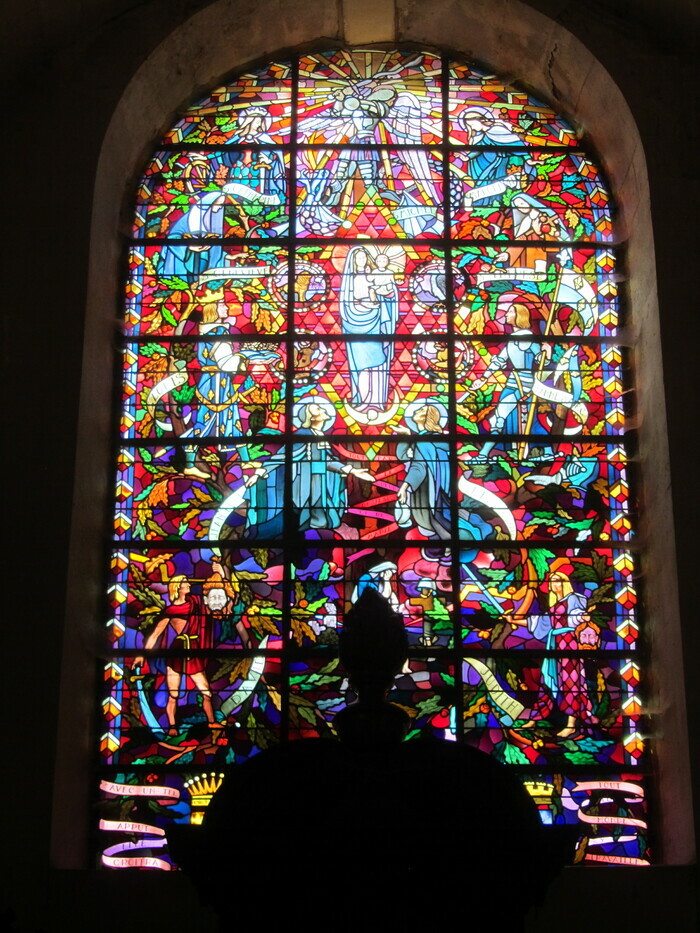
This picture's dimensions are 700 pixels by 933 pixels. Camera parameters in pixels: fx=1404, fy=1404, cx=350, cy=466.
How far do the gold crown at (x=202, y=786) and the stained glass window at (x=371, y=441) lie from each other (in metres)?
0.01

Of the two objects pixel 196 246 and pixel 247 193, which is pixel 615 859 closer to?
pixel 196 246

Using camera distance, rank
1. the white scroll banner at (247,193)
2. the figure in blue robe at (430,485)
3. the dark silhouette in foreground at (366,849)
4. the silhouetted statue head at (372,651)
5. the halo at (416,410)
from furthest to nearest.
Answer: the white scroll banner at (247,193) < the halo at (416,410) < the figure in blue robe at (430,485) < the silhouetted statue head at (372,651) < the dark silhouette in foreground at (366,849)

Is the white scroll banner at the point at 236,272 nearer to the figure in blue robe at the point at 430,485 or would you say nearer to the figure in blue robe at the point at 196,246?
the figure in blue robe at the point at 196,246

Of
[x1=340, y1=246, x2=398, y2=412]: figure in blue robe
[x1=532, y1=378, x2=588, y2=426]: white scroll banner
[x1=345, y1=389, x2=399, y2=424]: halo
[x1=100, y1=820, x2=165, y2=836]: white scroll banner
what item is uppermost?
[x1=340, y1=246, x2=398, y2=412]: figure in blue robe

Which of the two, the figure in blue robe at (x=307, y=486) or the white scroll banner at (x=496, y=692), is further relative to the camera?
the figure in blue robe at (x=307, y=486)

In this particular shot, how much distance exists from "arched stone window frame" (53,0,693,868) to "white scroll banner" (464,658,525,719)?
0.59 m

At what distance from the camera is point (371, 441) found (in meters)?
6.52

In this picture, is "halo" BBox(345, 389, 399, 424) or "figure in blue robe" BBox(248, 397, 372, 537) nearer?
"figure in blue robe" BBox(248, 397, 372, 537)

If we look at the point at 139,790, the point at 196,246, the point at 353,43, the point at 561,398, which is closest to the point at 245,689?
the point at 139,790

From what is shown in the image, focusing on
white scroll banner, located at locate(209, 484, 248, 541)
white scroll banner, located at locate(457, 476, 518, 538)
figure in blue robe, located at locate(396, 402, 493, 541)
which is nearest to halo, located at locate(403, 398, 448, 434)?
figure in blue robe, located at locate(396, 402, 493, 541)

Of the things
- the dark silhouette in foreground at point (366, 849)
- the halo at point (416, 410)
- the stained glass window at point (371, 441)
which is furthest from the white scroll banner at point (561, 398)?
the dark silhouette in foreground at point (366, 849)

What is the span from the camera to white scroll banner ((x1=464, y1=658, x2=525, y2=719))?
19.9 feet

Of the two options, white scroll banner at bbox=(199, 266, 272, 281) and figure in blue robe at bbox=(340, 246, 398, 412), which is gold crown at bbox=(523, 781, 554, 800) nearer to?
figure in blue robe at bbox=(340, 246, 398, 412)

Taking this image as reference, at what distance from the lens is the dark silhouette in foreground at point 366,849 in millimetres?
3059
